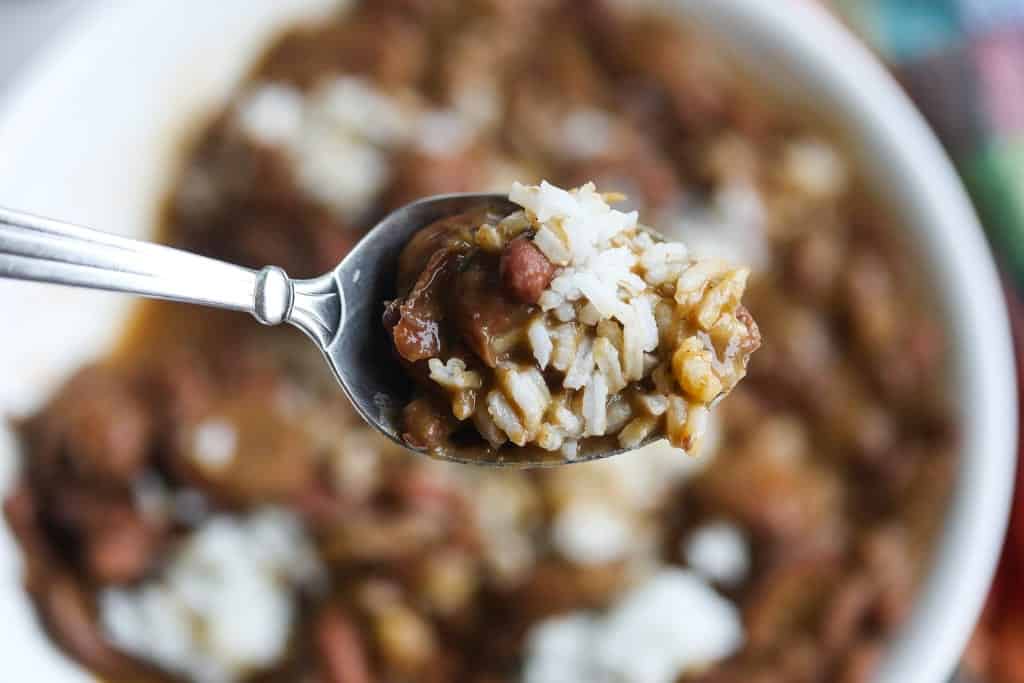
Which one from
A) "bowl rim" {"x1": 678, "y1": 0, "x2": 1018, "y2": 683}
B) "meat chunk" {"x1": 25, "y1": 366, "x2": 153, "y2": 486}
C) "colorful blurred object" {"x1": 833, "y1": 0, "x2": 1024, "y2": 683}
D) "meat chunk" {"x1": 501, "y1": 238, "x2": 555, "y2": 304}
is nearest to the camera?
"meat chunk" {"x1": 501, "y1": 238, "x2": 555, "y2": 304}

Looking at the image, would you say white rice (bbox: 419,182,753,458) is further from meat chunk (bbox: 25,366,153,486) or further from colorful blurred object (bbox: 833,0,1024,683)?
colorful blurred object (bbox: 833,0,1024,683)

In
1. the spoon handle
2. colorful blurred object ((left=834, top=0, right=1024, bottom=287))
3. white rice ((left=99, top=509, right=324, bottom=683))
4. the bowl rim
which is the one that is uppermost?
colorful blurred object ((left=834, top=0, right=1024, bottom=287))

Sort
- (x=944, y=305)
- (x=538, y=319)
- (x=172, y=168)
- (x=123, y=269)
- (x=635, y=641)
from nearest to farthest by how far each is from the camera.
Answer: (x=123, y=269) → (x=538, y=319) → (x=635, y=641) → (x=944, y=305) → (x=172, y=168)

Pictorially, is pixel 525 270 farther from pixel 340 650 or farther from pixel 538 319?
pixel 340 650

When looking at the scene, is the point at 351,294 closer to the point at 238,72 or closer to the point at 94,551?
the point at 94,551

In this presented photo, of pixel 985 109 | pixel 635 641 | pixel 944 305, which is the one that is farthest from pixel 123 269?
pixel 985 109

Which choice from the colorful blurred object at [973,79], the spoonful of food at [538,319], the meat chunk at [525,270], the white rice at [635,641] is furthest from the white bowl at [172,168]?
the meat chunk at [525,270]

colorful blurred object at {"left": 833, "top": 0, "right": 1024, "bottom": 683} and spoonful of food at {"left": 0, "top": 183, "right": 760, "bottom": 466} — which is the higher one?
colorful blurred object at {"left": 833, "top": 0, "right": 1024, "bottom": 683}

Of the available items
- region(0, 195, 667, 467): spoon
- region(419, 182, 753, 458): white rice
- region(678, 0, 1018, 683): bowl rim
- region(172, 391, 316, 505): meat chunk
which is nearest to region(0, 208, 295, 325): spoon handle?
region(0, 195, 667, 467): spoon

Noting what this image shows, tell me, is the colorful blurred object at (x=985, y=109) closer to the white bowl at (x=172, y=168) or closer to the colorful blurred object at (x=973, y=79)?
the colorful blurred object at (x=973, y=79)
